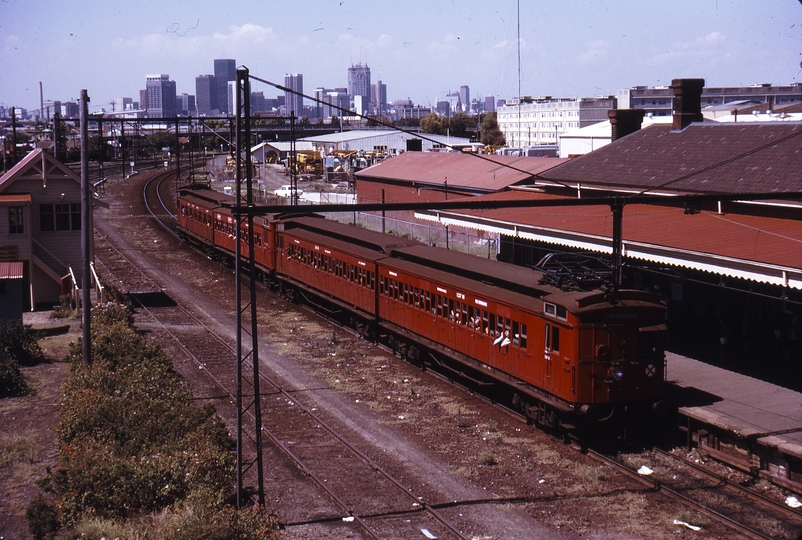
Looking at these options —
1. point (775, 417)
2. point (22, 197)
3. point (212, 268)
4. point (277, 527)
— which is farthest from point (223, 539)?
point (212, 268)

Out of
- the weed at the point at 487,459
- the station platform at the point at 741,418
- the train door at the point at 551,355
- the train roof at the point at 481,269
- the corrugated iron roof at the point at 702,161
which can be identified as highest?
the corrugated iron roof at the point at 702,161

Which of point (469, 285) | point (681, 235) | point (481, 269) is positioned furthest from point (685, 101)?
point (469, 285)

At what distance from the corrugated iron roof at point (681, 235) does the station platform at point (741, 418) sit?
2.67 metres

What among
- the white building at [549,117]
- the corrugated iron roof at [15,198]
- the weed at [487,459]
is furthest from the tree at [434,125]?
the weed at [487,459]

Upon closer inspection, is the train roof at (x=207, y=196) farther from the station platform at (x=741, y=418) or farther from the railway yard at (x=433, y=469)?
the station platform at (x=741, y=418)

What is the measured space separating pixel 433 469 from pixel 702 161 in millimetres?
15742

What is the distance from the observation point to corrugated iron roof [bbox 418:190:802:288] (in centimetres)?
1731

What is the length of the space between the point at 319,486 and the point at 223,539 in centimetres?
422

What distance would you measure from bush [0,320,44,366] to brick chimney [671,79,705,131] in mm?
22952

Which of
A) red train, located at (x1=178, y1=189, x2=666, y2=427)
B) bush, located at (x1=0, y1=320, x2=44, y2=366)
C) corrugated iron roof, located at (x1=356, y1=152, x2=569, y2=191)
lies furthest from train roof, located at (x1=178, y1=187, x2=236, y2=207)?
bush, located at (x1=0, y1=320, x2=44, y2=366)

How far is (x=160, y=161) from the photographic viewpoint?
11050cm

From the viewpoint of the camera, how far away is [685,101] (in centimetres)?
2919

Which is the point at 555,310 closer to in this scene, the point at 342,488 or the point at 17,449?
the point at 342,488

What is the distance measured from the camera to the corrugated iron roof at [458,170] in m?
40.9
